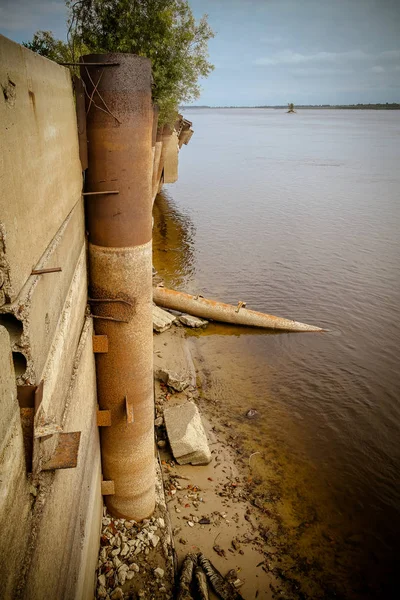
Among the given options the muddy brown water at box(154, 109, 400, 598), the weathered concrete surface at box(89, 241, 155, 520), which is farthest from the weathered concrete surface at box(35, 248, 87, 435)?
the muddy brown water at box(154, 109, 400, 598)

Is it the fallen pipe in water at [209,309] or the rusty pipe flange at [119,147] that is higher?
the rusty pipe flange at [119,147]

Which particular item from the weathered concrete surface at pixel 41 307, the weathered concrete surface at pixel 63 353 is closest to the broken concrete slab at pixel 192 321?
the weathered concrete surface at pixel 63 353

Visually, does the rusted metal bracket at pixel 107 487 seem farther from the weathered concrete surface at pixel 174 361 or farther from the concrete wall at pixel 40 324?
the weathered concrete surface at pixel 174 361

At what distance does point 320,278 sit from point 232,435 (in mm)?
11526

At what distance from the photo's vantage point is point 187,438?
25.9 ft

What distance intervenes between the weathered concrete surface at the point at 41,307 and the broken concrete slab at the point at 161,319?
351 inches

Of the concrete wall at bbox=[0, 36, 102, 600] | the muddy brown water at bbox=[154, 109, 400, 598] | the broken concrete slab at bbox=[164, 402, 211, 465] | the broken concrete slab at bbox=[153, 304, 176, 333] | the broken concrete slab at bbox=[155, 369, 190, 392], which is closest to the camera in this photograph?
the concrete wall at bbox=[0, 36, 102, 600]

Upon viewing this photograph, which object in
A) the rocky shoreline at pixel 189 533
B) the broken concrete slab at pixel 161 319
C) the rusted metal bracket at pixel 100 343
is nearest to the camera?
the rusted metal bracket at pixel 100 343

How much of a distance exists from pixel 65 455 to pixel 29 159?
190cm

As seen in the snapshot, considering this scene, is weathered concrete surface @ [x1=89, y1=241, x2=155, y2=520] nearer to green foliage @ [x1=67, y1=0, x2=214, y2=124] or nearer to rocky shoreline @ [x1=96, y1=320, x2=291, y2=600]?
rocky shoreline @ [x1=96, y1=320, x2=291, y2=600]

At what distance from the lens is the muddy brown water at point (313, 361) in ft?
25.0

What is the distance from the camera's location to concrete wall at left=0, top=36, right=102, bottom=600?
1.92 meters

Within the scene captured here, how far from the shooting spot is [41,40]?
1204cm

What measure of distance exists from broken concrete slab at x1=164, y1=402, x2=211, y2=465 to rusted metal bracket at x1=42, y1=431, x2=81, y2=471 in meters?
5.49
